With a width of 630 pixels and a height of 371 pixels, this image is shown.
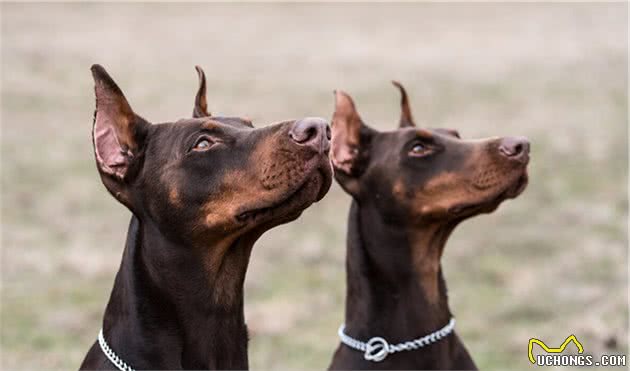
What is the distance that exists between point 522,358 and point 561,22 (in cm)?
2546

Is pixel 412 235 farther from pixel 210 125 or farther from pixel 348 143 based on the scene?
pixel 210 125

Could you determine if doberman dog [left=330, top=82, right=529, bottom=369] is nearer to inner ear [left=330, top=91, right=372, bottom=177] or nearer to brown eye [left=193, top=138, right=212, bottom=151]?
inner ear [left=330, top=91, right=372, bottom=177]

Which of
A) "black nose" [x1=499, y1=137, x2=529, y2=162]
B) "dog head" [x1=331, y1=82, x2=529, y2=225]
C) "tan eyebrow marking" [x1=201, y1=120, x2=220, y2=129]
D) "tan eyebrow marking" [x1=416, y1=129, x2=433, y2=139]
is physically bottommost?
"dog head" [x1=331, y1=82, x2=529, y2=225]

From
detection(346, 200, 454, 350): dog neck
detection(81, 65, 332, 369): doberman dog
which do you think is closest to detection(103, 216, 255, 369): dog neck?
detection(81, 65, 332, 369): doberman dog

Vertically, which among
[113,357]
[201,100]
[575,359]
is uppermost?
[201,100]

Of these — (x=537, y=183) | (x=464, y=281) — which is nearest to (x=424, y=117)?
(x=537, y=183)

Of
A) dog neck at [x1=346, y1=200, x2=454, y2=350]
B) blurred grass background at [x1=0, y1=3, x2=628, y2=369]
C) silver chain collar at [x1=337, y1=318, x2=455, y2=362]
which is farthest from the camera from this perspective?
blurred grass background at [x1=0, y1=3, x2=628, y2=369]

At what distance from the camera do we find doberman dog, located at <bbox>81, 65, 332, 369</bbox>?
4223mm

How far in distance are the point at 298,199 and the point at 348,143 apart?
6.52 feet

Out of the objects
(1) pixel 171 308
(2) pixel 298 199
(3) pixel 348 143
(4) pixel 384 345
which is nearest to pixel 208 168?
(2) pixel 298 199

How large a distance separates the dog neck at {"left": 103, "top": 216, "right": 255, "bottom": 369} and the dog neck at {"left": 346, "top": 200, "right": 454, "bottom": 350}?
135 cm

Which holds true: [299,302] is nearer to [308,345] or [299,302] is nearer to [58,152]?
[308,345]

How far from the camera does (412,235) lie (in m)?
5.75

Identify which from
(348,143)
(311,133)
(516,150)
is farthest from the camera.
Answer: (348,143)
